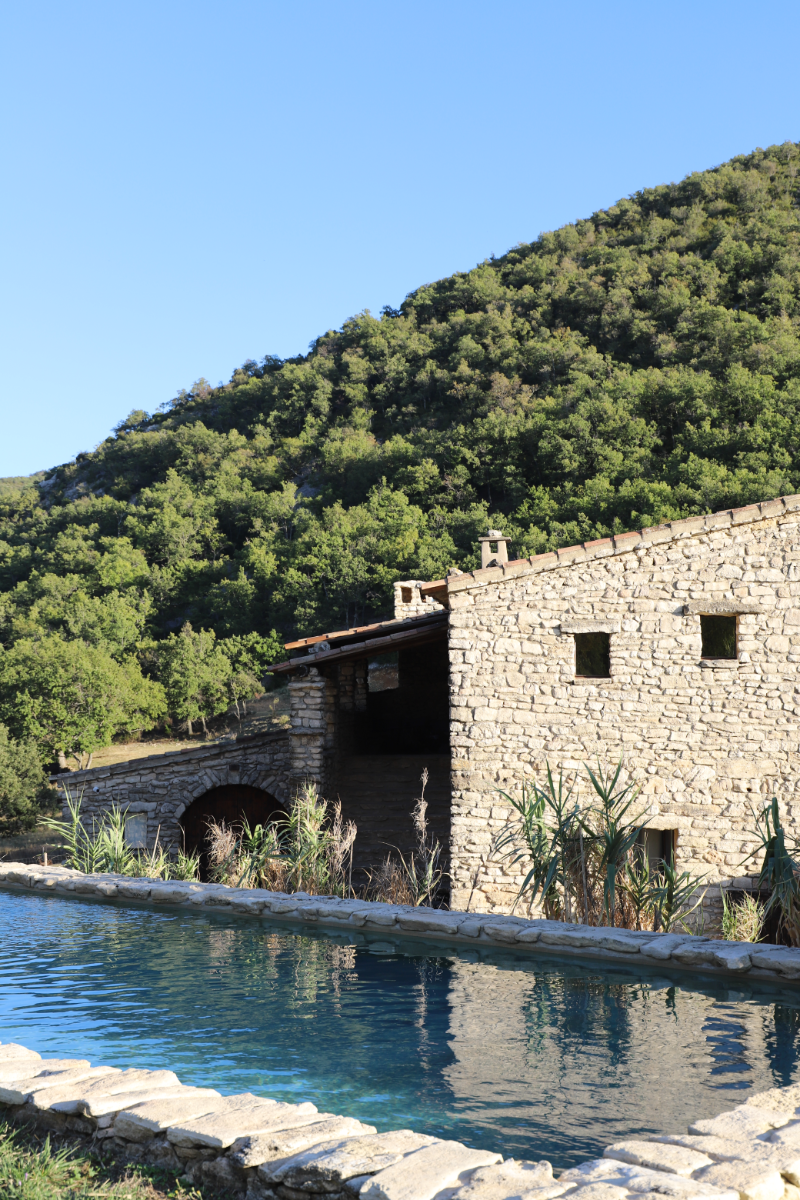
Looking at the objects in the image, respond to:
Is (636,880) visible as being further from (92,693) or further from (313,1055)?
(92,693)

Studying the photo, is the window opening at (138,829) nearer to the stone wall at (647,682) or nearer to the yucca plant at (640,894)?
the stone wall at (647,682)

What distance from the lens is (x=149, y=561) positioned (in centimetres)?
4566

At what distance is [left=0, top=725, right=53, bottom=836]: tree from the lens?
26609mm

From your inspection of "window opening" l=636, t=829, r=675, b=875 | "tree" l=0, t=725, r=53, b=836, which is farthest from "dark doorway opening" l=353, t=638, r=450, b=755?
"tree" l=0, t=725, r=53, b=836

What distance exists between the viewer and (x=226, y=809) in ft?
50.2

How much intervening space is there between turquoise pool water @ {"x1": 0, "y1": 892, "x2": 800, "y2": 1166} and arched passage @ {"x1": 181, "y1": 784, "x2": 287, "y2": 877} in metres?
7.55

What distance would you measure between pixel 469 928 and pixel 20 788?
75.3ft

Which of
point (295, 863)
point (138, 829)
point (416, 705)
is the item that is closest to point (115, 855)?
point (295, 863)

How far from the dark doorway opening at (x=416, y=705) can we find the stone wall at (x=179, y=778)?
2308mm

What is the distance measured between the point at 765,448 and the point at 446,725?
2174cm

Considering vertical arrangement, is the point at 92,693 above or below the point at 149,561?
below

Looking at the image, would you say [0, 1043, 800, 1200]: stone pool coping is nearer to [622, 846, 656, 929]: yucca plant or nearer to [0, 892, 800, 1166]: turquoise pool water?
[0, 892, 800, 1166]: turquoise pool water

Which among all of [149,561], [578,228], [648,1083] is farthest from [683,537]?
[578,228]

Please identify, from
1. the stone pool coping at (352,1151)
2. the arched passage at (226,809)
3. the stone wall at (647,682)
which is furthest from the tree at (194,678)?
the stone pool coping at (352,1151)
